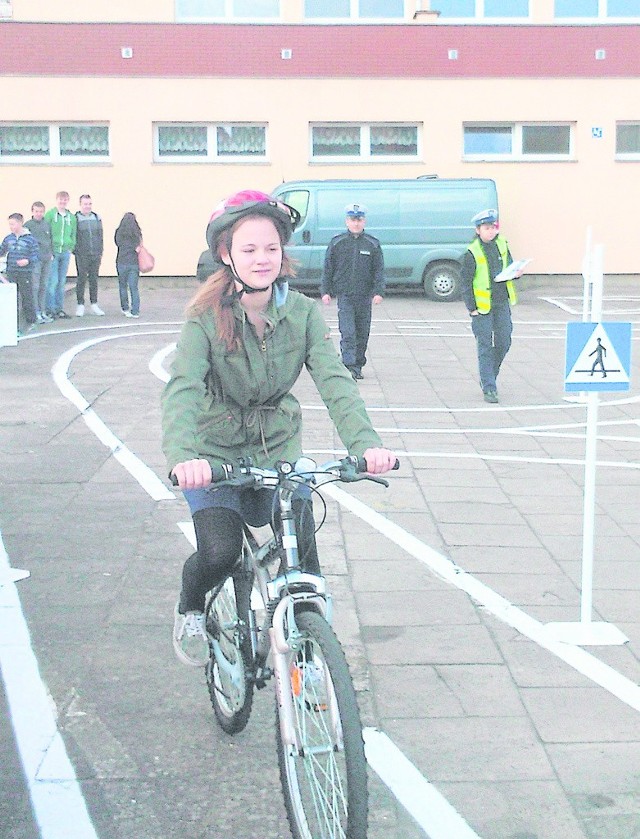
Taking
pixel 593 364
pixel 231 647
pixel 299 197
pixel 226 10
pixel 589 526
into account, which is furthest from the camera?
pixel 226 10

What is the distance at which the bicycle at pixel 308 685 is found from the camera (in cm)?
317

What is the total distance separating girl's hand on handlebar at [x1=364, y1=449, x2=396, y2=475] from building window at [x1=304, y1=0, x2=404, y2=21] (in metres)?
25.2

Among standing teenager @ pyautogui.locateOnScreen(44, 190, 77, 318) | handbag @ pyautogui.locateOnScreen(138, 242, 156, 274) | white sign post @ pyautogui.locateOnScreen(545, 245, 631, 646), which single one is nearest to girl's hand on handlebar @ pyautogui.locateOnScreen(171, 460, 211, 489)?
white sign post @ pyautogui.locateOnScreen(545, 245, 631, 646)

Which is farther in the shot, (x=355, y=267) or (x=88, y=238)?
(x=88, y=238)

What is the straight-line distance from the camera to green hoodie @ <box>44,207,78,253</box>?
19.5 metres

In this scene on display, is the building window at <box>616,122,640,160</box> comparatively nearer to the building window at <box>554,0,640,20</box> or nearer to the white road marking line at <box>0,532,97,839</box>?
the building window at <box>554,0,640,20</box>

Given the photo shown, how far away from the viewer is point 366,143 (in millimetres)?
27250

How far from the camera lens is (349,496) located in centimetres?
832

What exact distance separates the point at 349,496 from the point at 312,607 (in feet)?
15.8

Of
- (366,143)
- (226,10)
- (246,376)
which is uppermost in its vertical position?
(226,10)

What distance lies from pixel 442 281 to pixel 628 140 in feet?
21.8

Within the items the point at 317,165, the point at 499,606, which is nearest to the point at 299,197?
the point at 317,165

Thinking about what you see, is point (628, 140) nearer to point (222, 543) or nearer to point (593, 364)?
point (593, 364)

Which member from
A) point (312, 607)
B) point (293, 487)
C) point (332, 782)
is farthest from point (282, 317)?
point (332, 782)
